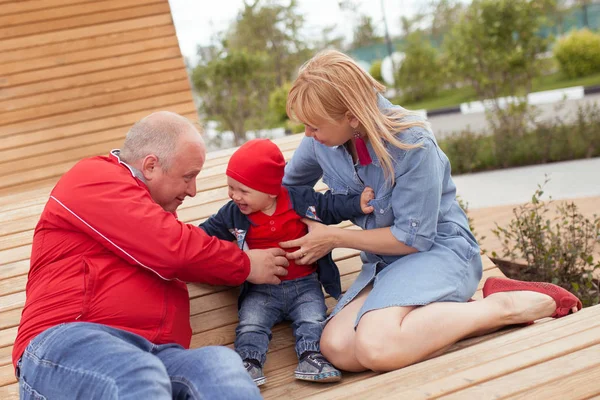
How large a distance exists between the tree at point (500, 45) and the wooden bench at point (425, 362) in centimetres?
793

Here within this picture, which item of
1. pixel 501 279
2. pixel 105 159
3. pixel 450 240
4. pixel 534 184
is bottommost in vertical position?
pixel 534 184

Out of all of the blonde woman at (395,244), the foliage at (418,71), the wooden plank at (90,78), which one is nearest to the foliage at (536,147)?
the wooden plank at (90,78)

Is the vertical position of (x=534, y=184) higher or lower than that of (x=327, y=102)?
lower

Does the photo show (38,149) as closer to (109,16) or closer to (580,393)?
(109,16)

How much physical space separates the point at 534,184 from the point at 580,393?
6057mm

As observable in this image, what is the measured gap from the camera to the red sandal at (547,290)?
2934 millimetres

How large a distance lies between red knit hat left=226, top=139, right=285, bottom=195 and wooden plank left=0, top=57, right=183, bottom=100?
4.07 m

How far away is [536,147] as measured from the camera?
30.1 feet

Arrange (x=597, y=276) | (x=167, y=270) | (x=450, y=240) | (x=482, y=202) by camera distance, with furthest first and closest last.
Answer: (x=482, y=202)
(x=597, y=276)
(x=450, y=240)
(x=167, y=270)

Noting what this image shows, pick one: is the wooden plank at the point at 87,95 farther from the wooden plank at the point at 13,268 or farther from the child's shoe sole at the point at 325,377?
the child's shoe sole at the point at 325,377

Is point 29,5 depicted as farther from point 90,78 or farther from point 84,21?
point 90,78

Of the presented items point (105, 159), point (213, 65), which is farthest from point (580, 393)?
point (213, 65)

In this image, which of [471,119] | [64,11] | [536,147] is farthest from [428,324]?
[471,119]

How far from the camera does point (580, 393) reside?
216cm
